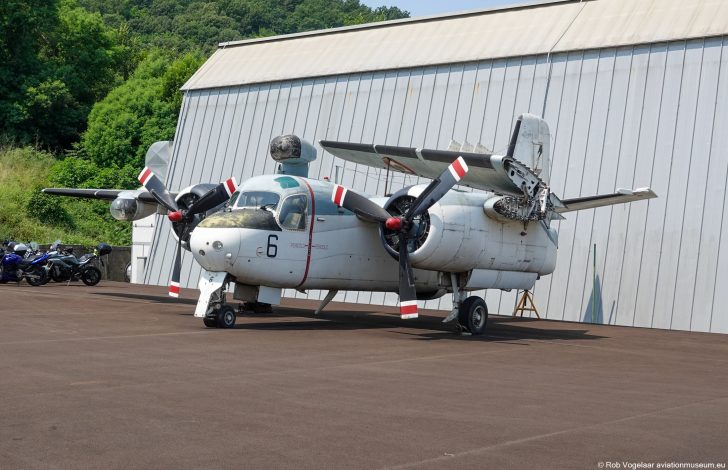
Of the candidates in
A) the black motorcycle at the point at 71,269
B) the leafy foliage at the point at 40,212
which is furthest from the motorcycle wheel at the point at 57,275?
the leafy foliage at the point at 40,212

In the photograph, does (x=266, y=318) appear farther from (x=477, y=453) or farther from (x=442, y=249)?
(x=477, y=453)

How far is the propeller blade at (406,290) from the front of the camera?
18.8 metres

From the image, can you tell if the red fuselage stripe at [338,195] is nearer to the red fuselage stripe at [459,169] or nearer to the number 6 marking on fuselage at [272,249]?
the number 6 marking on fuselage at [272,249]

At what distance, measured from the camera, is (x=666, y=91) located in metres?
26.3

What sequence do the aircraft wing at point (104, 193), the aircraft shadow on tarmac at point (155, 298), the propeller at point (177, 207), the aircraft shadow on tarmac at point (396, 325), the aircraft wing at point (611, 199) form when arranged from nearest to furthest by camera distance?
1. the aircraft shadow on tarmac at point (396, 325)
2. the aircraft wing at point (611, 199)
3. the propeller at point (177, 207)
4. the aircraft shadow on tarmac at point (155, 298)
5. the aircraft wing at point (104, 193)

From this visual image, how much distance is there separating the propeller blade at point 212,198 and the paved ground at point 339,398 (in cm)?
366

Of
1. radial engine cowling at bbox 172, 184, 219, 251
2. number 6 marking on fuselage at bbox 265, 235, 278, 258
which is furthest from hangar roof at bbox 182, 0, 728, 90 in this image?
number 6 marking on fuselage at bbox 265, 235, 278, 258

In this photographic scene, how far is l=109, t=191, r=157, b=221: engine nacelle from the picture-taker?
2634 centimetres

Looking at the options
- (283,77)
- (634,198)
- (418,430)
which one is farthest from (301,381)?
(283,77)

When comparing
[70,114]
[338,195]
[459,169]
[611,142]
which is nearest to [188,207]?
[338,195]

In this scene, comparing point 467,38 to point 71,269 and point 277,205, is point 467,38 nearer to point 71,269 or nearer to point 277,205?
point 277,205

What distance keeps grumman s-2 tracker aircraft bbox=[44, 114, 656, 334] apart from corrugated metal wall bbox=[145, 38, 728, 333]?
14.6 feet

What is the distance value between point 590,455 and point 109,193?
22.8 m

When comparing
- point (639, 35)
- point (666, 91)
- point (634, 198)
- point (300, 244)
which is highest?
point (639, 35)
